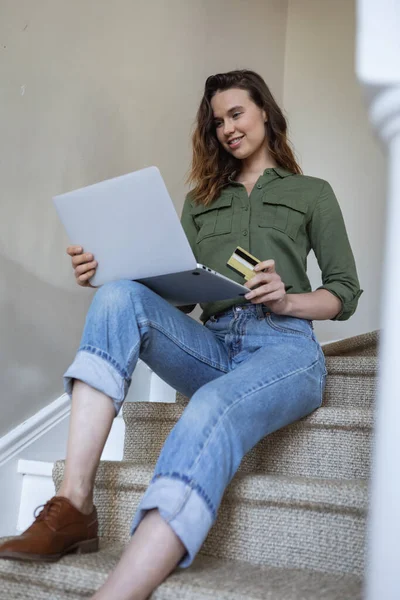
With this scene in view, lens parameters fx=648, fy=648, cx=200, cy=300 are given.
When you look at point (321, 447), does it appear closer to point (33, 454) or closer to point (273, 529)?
point (273, 529)

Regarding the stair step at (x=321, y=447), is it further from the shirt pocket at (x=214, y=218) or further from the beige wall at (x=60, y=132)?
the beige wall at (x=60, y=132)

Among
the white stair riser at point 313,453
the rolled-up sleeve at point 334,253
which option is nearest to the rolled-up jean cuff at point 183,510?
the white stair riser at point 313,453

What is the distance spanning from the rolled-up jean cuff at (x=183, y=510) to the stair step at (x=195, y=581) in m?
0.05

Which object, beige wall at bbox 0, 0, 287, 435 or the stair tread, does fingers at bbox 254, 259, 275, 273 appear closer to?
the stair tread

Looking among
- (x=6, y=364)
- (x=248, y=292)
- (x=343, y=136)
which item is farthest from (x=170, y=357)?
(x=343, y=136)

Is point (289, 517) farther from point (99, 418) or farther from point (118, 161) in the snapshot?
point (118, 161)

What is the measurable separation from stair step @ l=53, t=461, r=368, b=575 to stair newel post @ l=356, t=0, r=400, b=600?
48 cm

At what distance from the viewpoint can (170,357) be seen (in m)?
1.25

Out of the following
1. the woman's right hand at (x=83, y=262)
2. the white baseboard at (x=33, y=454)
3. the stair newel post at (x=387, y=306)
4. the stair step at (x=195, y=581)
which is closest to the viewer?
the stair newel post at (x=387, y=306)

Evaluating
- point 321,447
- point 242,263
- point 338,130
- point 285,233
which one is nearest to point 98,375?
point 242,263

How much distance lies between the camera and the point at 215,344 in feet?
4.38

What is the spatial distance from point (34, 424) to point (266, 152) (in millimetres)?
901

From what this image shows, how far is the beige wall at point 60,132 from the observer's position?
5.27 feet

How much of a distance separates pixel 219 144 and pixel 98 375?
2.73 ft
